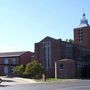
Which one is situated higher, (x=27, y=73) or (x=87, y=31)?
Answer: (x=87, y=31)

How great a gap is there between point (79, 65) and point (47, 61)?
773 cm

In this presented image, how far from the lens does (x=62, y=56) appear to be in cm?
7081

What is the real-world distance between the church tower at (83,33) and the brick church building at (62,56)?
4092 mm

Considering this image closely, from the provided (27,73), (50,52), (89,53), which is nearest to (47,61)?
(50,52)

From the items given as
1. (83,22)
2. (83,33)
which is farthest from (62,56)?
(83,22)

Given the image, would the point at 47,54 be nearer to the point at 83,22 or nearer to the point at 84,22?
the point at 84,22

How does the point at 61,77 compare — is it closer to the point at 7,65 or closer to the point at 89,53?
the point at 89,53

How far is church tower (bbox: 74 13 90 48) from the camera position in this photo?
82.0 metres

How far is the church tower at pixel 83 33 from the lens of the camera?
82000 millimetres

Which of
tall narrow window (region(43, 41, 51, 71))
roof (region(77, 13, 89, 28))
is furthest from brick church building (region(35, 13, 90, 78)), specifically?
roof (region(77, 13, 89, 28))

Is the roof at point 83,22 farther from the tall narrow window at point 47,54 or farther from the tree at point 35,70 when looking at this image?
the tree at point 35,70

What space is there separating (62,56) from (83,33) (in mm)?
14042

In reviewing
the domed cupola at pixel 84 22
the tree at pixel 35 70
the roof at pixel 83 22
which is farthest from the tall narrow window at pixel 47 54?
the domed cupola at pixel 84 22

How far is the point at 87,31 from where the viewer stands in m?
81.9
